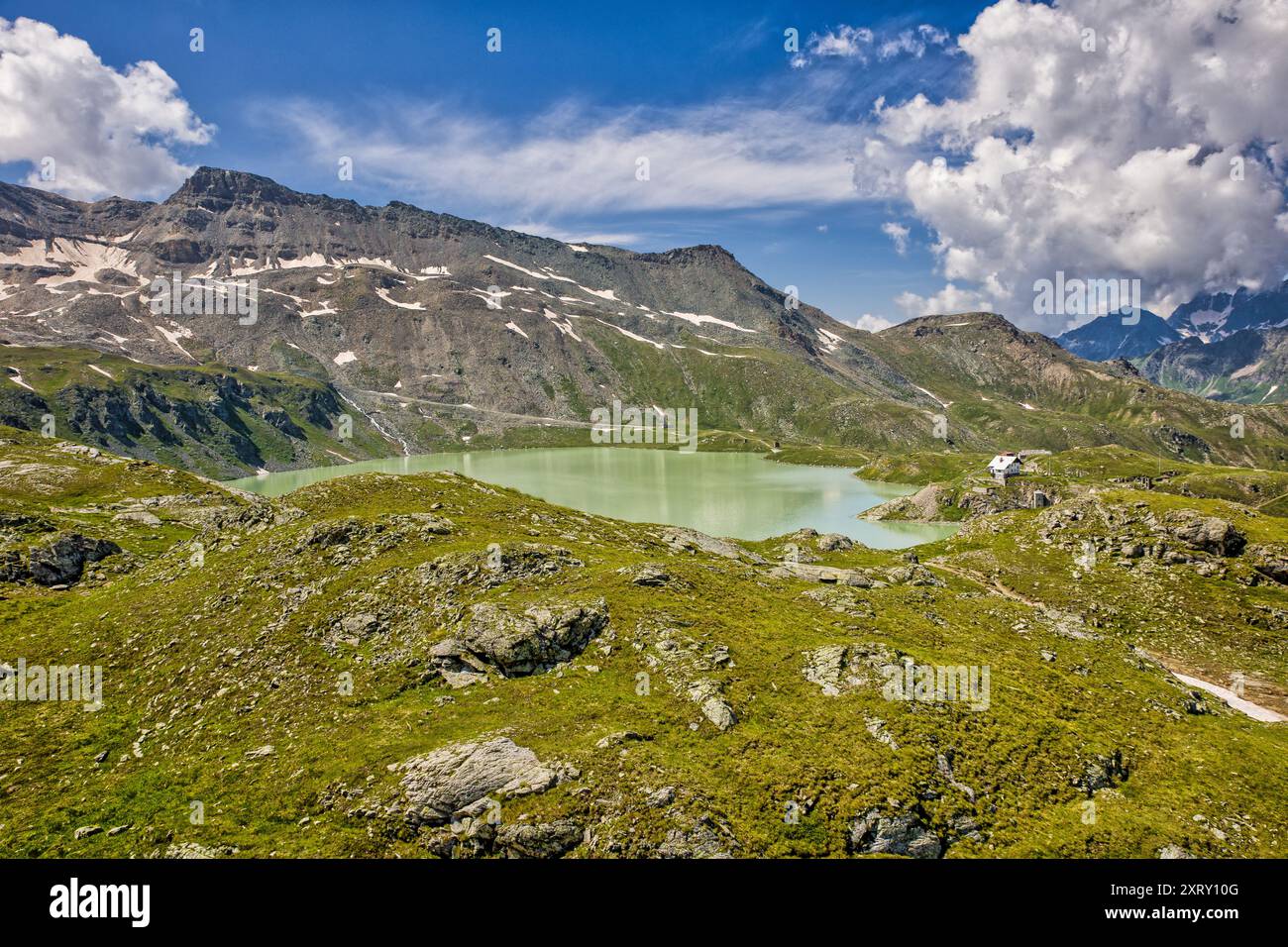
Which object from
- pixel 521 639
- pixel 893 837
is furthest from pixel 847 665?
pixel 521 639

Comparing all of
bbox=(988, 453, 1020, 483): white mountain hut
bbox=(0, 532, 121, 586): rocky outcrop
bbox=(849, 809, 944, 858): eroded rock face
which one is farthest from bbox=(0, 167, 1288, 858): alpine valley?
bbox=(988, 453, 1020, 483): white mountain hut

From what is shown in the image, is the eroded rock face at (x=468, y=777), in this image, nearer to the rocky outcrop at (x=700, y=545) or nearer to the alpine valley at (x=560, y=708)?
the alpine valley at (x=560, y=708)

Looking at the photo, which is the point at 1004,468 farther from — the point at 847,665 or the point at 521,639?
the point at 521,639

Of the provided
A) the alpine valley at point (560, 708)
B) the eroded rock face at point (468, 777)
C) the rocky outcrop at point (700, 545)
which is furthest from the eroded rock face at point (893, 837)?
the rocky outcrop at point (700, 545)

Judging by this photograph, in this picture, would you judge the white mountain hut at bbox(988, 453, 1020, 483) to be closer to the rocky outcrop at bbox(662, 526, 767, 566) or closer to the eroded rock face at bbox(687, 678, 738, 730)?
the rocky outcrop at bbox(662, 526, 767, 566)

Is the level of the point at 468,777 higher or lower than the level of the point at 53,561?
lower
